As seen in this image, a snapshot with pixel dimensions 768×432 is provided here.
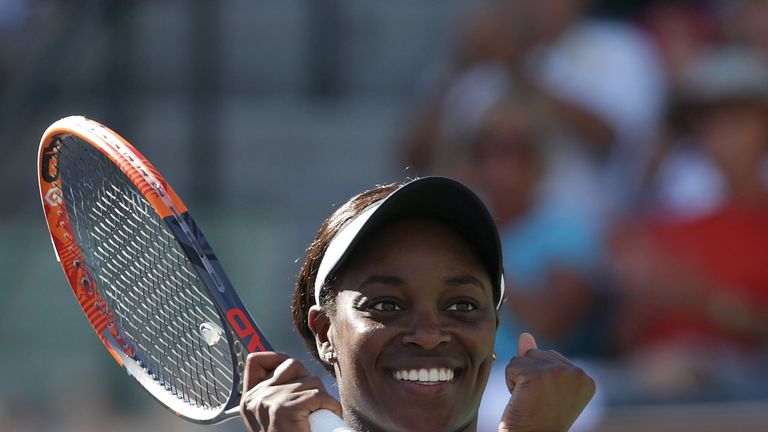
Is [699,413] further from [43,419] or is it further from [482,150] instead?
[43,419]

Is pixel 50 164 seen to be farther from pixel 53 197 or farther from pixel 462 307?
pixel 462 307

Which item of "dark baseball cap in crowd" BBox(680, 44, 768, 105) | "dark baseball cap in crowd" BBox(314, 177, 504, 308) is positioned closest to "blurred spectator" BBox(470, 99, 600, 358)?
"dark baseball cap in crowd" BBox(680, 44, 768, 105)

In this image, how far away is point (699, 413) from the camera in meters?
5.20

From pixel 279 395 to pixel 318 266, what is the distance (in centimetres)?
28

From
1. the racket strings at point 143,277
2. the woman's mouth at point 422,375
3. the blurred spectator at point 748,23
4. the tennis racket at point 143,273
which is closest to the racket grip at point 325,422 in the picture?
the woman's mouth at point 422,375

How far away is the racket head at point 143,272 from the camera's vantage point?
9.01 feet

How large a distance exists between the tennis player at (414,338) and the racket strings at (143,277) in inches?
20.4

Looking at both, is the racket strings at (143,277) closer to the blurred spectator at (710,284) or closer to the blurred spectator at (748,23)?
the blurred spectator at (710,284)

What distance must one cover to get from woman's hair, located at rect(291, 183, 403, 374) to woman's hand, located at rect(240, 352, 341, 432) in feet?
0.42

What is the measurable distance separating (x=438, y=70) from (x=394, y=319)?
4.46 metres

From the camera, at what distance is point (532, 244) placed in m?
5.53

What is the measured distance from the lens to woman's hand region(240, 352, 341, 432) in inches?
86.1

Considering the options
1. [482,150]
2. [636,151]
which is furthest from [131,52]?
[636,151]

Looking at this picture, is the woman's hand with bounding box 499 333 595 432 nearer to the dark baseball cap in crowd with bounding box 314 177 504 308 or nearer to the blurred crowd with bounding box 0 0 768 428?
the dark baseball cap in crowd with bounding box 314 177 504 308
